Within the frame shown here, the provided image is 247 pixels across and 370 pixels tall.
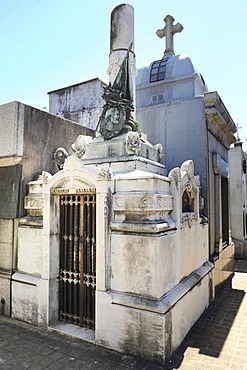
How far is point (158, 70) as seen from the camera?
1003 centimetres

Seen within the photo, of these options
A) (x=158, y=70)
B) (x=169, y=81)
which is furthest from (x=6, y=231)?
(x=158, y=70)

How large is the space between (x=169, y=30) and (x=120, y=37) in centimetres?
446

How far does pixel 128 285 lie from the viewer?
4.66 metres

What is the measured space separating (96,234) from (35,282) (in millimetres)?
1866

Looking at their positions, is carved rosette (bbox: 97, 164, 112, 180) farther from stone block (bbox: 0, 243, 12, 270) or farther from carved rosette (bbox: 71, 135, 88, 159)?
stone block (bbox: 0, 243, 12, 270)

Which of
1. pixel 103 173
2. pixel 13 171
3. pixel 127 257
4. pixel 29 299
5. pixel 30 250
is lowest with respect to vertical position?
pixel 29 299

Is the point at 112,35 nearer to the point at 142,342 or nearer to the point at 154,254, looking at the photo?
the point at 154,254

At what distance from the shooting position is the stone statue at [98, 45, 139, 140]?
20.0ft

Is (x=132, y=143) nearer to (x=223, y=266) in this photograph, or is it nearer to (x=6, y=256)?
(x=6, y=256)

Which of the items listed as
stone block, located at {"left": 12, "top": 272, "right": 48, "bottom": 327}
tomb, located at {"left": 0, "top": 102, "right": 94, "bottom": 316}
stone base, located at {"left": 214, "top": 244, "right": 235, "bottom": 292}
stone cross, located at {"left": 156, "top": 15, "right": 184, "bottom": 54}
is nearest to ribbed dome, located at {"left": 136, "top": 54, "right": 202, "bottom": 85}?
stone cross, located at {"left": 156, "top": 15, "right": 184, "bottom": 54}

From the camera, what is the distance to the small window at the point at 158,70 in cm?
984

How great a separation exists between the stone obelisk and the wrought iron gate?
3.53m

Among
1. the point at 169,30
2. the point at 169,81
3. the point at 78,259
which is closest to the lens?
the point at 78,259

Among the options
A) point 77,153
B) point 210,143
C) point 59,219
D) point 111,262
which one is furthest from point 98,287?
point 210,143
